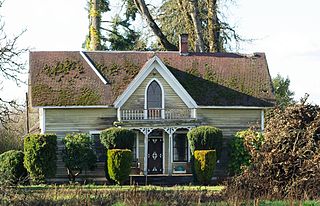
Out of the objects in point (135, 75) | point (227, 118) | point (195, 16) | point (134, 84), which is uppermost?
point (195, 16)

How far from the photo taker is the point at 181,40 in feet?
137

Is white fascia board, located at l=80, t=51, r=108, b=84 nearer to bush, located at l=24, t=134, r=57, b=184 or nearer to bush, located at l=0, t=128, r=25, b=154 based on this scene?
bush, located at l=24, t=134, r=57, b=184

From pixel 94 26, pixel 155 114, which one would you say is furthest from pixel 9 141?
pixel 155 114

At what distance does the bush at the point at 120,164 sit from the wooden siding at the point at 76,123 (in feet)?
10.1

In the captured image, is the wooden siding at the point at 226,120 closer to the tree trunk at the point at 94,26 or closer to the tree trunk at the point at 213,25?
the tree trunk at the point at 213,25

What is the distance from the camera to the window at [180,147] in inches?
1556

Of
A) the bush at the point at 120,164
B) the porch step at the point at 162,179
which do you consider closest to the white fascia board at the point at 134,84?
the bush at the point at 120,164

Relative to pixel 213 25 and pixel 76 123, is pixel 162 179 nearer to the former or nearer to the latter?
pixel 76 123

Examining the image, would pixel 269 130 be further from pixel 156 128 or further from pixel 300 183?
pixel 156 128

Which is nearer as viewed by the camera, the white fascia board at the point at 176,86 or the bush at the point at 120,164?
the bush at the point at 120,164

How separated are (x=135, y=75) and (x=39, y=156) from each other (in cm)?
837

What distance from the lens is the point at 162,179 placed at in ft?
121

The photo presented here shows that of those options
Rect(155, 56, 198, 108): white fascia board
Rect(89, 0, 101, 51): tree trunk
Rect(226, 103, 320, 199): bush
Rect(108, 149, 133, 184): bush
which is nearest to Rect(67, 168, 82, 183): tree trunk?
Rect(108, 149, 133, 184): bush

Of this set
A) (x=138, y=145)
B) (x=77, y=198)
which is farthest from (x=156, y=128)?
(x=77, y=198)
